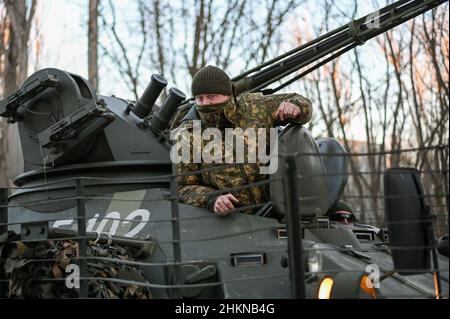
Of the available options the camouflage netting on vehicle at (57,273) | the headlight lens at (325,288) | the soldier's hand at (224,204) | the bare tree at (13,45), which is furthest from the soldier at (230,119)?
the bare tree at (13,45)

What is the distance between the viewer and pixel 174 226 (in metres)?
4.83

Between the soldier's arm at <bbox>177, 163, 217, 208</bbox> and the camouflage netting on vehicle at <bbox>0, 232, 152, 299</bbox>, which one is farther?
the soldier's arm at <bbox>177, 163, 217, 208</bbox>

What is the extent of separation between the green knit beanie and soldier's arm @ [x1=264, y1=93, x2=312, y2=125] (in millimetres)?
399

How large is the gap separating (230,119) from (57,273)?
182cm

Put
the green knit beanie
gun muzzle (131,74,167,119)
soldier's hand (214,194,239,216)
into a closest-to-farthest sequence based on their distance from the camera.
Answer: soldier's hand (214,194,239,216) → the green knit beanie → gun muzzle (131,74,167,119)

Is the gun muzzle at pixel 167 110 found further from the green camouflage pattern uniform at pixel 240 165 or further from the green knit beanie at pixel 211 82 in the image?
the green knit beanie at pixel 211 82

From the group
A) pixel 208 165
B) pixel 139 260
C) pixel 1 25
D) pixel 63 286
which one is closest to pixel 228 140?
pixel 208 165

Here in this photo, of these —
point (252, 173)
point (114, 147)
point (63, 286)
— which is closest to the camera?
point (63, 286)

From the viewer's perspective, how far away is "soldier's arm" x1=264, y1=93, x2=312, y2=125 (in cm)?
585

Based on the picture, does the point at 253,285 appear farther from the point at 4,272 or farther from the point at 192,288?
the point at 4,272

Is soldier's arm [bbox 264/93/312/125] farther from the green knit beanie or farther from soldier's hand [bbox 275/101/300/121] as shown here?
the green knit beanie

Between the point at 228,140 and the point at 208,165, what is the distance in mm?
247

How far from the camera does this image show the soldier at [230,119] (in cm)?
579

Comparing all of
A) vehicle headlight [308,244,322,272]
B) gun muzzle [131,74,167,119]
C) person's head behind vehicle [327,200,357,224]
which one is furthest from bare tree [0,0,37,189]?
vehicle headlight [308,244,322,272]
